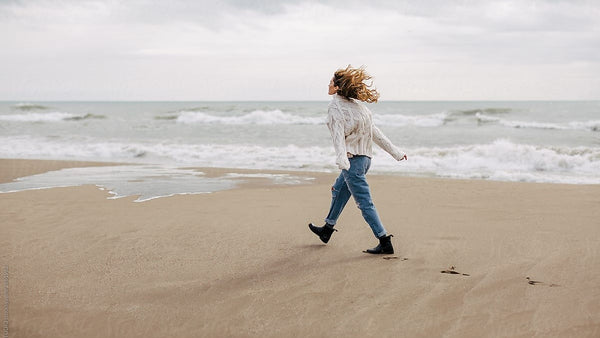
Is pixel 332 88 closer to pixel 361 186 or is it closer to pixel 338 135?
pixel 338 135

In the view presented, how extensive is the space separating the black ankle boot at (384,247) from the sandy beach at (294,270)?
8 cm

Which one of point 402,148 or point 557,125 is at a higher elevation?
point 557,125

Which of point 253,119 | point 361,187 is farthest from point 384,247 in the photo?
point 253,119

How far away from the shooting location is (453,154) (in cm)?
1435

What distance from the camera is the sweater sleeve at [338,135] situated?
165 inches

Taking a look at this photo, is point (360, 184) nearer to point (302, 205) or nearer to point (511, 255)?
point (511, 255)

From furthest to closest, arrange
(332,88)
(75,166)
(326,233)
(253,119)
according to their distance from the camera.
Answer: (253,119) → (75,166) → (326,233) → (332,88)

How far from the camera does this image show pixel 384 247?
4461 mm

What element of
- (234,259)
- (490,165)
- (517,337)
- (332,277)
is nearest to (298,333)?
(332,277)

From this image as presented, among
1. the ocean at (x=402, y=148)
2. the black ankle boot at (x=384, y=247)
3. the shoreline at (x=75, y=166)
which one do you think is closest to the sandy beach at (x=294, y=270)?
the black ankle boot at (x=384, y=247)

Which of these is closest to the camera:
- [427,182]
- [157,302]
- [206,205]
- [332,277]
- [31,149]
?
[157,302]

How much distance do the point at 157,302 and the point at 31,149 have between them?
16.5m

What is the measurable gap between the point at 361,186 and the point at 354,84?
87 centimetres

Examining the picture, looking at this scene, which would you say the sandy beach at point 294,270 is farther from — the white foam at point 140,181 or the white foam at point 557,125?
the white foam at point 557,125
